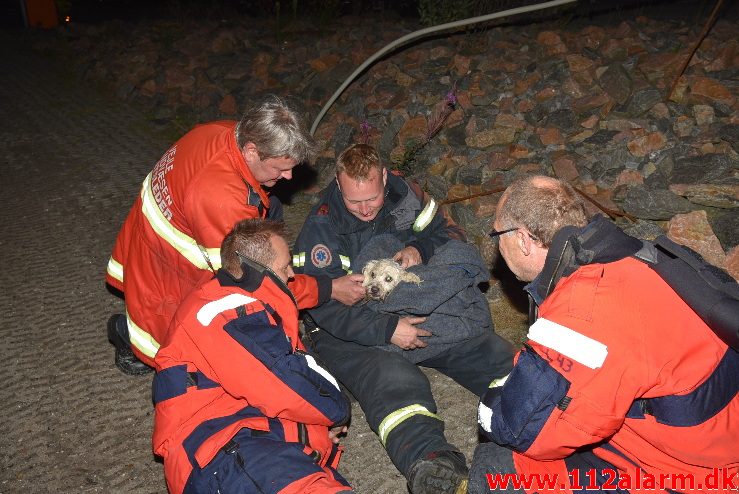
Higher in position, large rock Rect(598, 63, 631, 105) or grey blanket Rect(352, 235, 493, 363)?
large rock Rect(598, 63, 631, 105)

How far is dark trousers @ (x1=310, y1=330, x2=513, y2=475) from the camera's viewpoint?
294cm

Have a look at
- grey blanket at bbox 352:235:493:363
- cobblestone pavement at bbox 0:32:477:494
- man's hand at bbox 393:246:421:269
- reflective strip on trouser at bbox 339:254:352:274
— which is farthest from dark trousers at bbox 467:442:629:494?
reflective strip on trouser at bbox 339:254:352:274

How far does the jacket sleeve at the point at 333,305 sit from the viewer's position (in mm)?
3510

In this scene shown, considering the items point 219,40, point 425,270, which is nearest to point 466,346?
point 425,270

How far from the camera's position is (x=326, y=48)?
28.0 feet

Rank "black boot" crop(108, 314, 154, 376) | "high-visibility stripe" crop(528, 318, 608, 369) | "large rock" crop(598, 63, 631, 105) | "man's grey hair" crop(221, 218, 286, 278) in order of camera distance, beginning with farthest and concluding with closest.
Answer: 1. "large rock" crop(598, 63, 631, 105)
2. "black boot" crop(108, 314, 154, 376)
3. "man's grey hair" crop(221, 218, 286, 278)
4. "high-visibility stripe" crop(528, 318, 608, 369)

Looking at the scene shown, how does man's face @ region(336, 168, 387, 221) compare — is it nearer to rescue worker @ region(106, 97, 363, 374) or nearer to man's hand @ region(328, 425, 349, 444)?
Result: rescue worker @ region(106, 97, 363, 374)

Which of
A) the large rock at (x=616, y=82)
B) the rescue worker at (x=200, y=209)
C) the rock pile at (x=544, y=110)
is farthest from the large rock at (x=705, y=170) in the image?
the rescue worker at (x=200, y=209)

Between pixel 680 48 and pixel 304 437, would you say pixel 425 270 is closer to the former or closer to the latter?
pixel 304 437

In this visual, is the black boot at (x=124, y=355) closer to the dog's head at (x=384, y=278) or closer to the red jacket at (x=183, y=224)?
the red jacket at (x=183, y=224)

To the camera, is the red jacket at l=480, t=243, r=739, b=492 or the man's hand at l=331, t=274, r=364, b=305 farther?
the man's hand at l=331, t=274, r=364, b=305

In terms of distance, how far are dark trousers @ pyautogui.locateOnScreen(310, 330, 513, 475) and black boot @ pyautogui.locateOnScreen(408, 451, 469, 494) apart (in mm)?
73

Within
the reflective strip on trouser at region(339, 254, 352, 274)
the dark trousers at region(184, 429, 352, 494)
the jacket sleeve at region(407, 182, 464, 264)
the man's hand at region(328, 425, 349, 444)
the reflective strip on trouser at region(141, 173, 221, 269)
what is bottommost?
the man's hand at region(328, 425, 349, 444)

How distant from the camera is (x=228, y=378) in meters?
2.57
